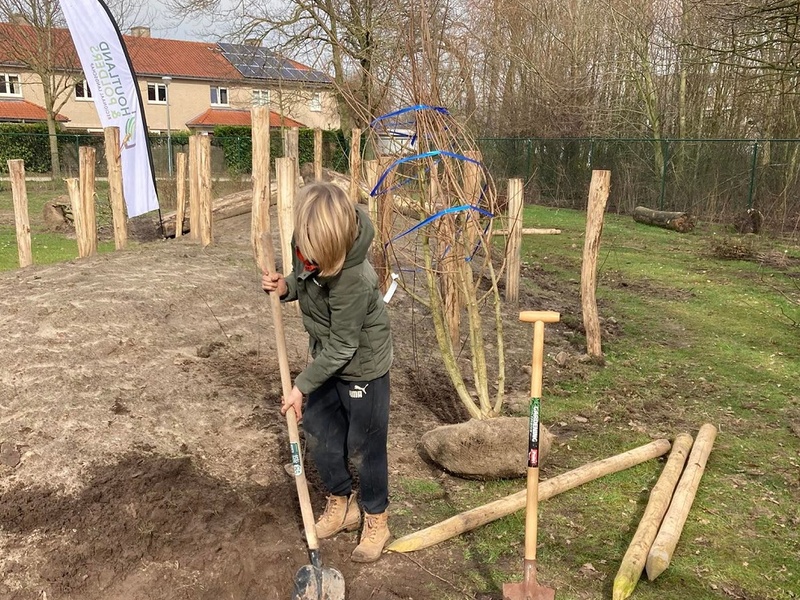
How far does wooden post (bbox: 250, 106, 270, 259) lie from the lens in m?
6.18

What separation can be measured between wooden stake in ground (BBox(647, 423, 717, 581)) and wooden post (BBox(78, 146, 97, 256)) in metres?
6.43

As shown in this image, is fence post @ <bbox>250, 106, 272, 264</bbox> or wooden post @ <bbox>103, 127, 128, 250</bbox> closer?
fence post @ <bbox>250, 106, 272, 264</bbox>

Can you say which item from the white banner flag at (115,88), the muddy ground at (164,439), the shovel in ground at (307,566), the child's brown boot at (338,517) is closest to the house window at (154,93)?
the white banner flag at (115,88)

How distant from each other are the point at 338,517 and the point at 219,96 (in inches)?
1720

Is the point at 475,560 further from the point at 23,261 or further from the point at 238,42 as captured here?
the point at 238,42

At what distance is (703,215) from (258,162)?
14.0 m

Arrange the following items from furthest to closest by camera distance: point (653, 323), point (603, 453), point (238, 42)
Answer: point (238, 42) < point (653, 323) < point (603, 453)

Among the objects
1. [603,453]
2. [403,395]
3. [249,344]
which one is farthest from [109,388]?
[603,453]

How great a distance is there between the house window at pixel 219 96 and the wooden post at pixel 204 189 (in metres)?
36.9

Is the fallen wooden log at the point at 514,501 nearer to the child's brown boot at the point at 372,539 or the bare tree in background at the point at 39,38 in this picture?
the child's brown boot at the point at 372,539

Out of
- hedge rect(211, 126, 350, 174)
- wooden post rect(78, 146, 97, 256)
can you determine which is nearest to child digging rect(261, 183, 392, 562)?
wooden post rect(78, 146, 97, 256)

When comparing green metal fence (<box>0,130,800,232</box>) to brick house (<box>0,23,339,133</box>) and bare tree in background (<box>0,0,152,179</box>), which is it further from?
brick house (<box>0,23,339,133</box>)

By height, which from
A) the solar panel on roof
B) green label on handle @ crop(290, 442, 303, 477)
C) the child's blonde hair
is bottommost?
green label on handle @ crop(290, 442, 303, 477)

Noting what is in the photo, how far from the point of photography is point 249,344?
18.0 feet
